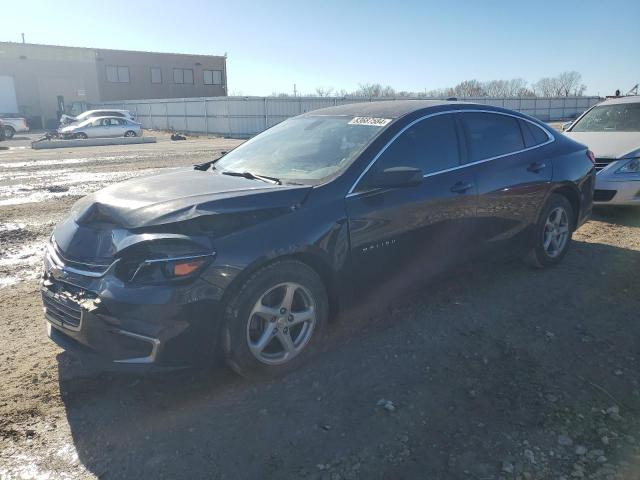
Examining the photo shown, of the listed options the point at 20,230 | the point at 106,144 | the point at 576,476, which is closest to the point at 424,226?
the point at 576,476

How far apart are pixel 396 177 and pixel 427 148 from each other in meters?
0.75

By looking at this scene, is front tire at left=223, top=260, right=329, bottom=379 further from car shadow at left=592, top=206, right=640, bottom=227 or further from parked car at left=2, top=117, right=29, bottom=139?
parked car at left=2, top=117, right=29, bottom=139

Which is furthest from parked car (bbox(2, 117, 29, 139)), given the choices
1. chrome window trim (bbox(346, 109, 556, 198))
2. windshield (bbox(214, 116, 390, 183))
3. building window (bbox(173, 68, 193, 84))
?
chrome window trim (bbox(346, 109, 556, 198))

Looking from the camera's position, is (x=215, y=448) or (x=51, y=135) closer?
(x=215, y=448)

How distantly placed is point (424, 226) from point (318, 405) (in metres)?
1.65

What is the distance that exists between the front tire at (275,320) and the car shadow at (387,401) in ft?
0.50

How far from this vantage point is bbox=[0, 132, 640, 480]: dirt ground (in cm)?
255

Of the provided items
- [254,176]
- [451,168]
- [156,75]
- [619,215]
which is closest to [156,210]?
[254,176]

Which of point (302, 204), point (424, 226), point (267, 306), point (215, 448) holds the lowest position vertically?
point (215, 448)

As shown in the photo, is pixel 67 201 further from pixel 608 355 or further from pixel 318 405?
pixel 608 355

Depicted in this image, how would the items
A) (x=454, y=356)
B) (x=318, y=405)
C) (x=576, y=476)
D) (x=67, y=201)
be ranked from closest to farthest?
1. (x=576, y=476)
2. (x=318, y=405)
3. (x=454, y=356)
4. (x=67, y=201)

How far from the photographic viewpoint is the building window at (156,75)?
58000 mm

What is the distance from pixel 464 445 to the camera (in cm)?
267

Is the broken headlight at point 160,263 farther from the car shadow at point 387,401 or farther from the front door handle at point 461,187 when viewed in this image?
the front door handle at point 461,187
